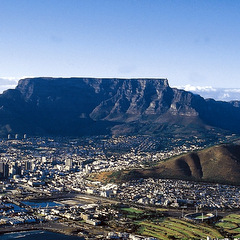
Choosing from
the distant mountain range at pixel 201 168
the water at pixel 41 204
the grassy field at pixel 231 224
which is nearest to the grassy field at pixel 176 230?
the grassy field at pixel 231 224

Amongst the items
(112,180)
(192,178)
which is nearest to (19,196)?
(112,180)

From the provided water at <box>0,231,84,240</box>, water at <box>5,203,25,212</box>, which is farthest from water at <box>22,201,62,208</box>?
water at <box>0,231,84,240</box>

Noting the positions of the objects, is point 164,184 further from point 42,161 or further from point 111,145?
point 111,145

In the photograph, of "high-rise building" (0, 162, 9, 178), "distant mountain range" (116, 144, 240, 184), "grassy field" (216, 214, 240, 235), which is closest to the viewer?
"grassy field" (216, 214, 240, 235)

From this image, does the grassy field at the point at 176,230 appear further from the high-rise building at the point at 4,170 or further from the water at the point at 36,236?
the high-rise building at the point at 4,170

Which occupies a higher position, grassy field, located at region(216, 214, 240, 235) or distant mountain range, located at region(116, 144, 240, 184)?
distant mountain range, located at region(116, 144, 240, 184)

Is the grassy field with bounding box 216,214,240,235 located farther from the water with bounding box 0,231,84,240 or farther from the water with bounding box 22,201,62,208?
the water with bounding box 22,201,62,208

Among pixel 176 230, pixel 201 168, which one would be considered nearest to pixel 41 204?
pixel 176 230
